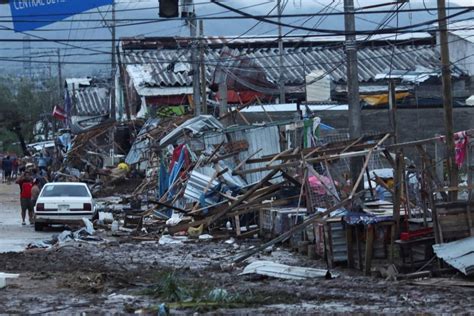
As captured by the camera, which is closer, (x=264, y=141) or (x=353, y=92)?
(x=353, y=92)

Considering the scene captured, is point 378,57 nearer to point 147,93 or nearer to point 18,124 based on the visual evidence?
point 147,93

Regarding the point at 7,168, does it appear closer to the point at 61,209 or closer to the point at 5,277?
the point at 61,209

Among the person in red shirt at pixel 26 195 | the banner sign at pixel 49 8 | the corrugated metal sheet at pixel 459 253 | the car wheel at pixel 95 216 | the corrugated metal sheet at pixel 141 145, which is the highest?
the banner sign at pixel 49 8

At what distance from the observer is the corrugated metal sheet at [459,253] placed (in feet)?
49.3

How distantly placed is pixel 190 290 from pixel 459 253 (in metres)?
4.36

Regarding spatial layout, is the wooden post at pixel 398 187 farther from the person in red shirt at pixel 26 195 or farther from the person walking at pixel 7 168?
the person walking at pixel 7 168

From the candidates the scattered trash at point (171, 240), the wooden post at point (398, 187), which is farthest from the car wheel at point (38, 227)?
the wooden post at point (398, 187)

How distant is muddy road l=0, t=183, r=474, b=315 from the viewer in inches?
522

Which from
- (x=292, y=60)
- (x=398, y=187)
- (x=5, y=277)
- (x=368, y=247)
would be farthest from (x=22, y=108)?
(x=368, y=247)

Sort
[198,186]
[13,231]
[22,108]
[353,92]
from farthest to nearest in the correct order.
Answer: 1. [22,108]
2. [13,231]
3. [198,186]
4. [353,92]

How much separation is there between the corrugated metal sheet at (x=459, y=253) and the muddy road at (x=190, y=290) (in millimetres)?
471

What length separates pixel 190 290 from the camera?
14109 millimetres

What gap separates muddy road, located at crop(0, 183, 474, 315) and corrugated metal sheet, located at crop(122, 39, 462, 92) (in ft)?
95.3

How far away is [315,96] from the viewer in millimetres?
43906
